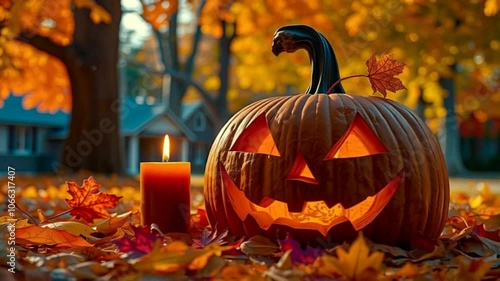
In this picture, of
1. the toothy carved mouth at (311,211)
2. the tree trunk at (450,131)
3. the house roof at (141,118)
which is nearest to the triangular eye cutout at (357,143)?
the toothy carved mouth at (311,211)

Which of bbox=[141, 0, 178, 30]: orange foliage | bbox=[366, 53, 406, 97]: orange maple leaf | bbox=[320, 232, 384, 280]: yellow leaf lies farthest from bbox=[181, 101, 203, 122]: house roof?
bbox=[320, 232, 384, 280]: yellow leaf

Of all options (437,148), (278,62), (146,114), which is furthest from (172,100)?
(437,148)

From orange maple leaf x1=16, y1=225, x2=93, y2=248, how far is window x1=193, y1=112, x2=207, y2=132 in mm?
26646

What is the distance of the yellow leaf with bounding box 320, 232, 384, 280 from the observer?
5.19ft

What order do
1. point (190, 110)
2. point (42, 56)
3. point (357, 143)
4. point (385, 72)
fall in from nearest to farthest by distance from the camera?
point (357, 143) → point (385, 72) → point (42, 56) → point (190, 110)

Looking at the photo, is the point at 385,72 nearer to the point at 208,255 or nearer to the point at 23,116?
the point at 208,255

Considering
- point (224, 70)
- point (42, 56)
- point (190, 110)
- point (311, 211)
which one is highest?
point (224, 70)

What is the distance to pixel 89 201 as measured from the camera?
2645 millimetres

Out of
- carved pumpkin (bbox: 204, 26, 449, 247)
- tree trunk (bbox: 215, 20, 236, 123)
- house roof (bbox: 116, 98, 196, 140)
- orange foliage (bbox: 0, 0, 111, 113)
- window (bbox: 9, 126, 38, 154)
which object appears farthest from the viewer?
house roof (bbox: 116, 98, 196, 140)

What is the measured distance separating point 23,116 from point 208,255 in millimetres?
22121

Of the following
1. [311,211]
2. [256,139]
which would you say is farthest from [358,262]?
[256,139]

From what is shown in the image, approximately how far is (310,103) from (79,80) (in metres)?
7.12

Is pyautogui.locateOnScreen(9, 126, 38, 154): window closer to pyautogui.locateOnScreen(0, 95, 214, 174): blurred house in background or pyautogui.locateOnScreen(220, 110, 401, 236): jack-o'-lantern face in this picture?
pyautogui.locateOnScreen(0, 95, 214, 174): blurred house in background

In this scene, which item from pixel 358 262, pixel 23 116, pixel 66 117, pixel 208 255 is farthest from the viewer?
pixel 66 117
